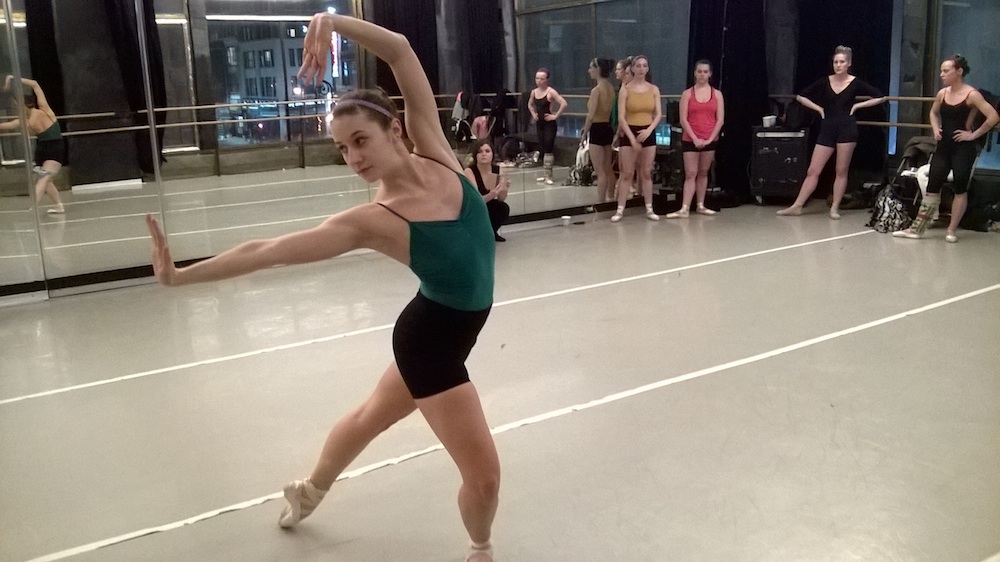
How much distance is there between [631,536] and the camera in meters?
2.63

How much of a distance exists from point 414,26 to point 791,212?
164 inches

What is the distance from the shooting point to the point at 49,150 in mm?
7434

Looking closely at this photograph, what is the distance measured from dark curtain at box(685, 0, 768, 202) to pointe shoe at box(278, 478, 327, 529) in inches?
291

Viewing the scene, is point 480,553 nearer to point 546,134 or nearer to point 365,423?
point 365,423

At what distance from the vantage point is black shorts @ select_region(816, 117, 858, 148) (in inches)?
311

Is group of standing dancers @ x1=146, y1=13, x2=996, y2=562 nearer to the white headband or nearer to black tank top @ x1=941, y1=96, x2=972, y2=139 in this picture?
the white headband

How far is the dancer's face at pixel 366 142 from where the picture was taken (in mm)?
2061

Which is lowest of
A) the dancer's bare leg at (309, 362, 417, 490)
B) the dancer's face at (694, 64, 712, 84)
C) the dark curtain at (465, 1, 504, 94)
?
the dancer's bare leg at (309, 362, 417, 490)

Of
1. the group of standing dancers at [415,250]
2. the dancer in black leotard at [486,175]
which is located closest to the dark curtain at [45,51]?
the dancer in black leotard at [486,175]

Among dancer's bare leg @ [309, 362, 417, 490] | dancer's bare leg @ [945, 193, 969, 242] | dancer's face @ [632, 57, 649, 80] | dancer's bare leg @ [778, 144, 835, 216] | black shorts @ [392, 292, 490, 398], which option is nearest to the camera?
black shorts @ [392, 292, 490, 398]

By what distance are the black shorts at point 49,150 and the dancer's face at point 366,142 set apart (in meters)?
6.17

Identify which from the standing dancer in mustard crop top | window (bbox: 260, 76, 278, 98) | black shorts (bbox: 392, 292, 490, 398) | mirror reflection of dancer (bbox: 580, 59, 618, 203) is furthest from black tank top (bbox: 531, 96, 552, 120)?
black shorts (bbox: 392, 292, 490, 398)

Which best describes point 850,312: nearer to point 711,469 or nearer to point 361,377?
point 711,469

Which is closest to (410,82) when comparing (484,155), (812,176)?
(484,155)
